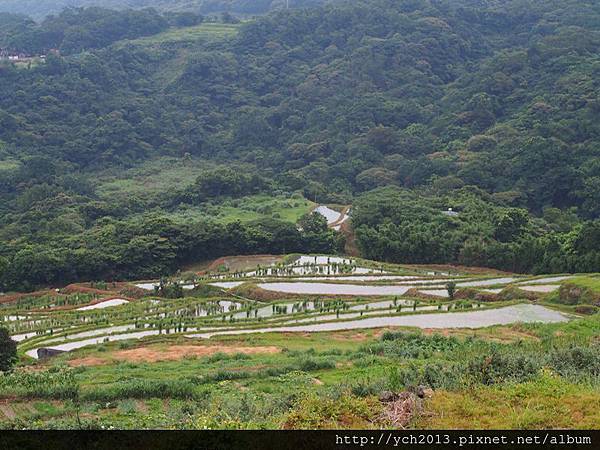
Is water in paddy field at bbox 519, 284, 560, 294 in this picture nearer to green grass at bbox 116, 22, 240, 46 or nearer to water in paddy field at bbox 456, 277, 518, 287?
water in paddy field at bbox 456, 277, 518, 287

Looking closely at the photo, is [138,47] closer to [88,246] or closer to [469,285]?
[88,246]

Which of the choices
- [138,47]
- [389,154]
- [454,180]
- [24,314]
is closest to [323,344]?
[24,314]

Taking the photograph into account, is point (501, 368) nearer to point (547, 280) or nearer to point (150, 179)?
point (547, 280)

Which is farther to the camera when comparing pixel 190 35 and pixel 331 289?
pixel 190 35

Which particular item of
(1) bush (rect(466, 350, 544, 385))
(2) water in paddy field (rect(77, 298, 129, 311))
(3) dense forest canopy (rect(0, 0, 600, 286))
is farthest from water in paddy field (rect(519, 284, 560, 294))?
(2) water in paddy field (rect(77, 298, 129, 311))

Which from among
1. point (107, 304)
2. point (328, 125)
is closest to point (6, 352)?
point (107, 304)

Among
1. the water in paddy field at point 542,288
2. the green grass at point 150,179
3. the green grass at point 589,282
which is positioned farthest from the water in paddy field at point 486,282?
the green grass at point 150,179

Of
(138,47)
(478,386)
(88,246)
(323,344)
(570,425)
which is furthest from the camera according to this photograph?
(138,47)
